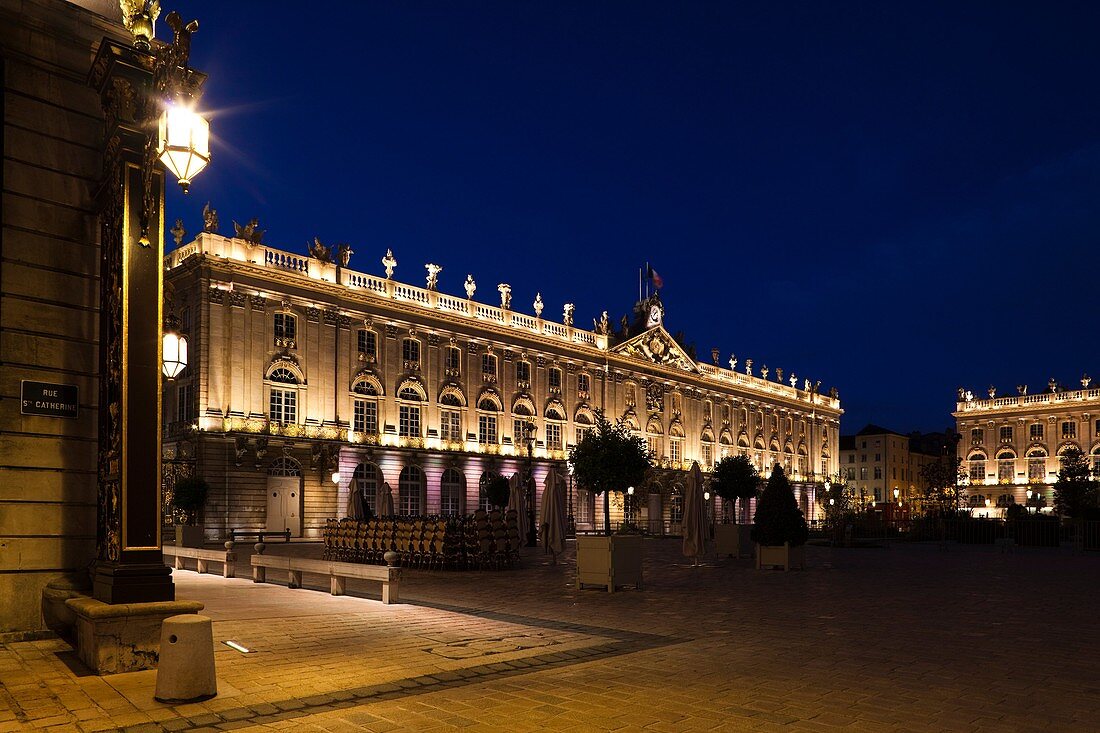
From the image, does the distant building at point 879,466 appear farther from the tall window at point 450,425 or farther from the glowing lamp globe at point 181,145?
the glowing lamp globe at point 181,145

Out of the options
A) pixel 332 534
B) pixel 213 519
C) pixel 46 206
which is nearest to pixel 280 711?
pixel 46 206

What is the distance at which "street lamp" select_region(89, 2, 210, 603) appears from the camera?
8.65m

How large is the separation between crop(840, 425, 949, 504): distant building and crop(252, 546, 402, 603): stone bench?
10265cm

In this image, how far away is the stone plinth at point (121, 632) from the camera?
8375 mm

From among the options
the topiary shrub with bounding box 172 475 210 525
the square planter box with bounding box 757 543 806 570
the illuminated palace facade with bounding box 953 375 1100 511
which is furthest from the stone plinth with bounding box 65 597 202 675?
the illuminated palace facade with bounding box 953 375 1100 511

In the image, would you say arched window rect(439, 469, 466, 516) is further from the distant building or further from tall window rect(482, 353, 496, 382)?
the distant building

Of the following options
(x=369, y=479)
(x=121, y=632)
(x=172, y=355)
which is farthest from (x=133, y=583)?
A: (x=369, y=479)

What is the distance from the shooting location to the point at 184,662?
757cm

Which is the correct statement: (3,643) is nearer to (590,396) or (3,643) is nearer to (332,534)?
(332,534)

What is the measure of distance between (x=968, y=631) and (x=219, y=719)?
32.3ft

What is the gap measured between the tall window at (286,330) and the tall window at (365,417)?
4890 mm

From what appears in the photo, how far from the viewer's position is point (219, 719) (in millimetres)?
7109

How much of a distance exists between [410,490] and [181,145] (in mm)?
41285

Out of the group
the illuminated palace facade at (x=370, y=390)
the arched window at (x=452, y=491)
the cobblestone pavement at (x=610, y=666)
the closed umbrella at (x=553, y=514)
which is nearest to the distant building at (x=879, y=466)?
the illuminated palace facade at (x=370, y=390)
